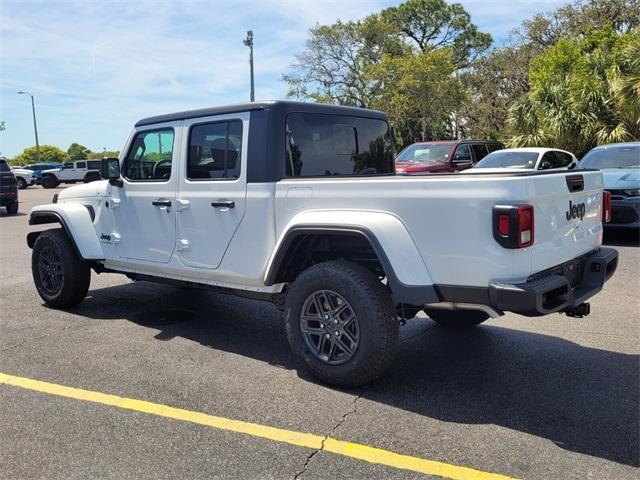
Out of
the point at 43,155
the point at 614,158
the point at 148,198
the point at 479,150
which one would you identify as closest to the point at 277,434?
the point at 148,198

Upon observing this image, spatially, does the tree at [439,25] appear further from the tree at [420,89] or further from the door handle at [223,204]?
the door handle at [223,204]

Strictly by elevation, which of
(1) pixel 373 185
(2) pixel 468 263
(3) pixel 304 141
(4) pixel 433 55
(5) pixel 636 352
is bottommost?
(5) pixel 636 352

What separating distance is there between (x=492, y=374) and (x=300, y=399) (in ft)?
4.63

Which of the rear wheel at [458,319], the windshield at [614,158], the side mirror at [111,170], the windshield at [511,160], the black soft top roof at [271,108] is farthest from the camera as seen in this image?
the windshield at [511,160]

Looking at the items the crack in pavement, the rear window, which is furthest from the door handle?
the crack in pavement

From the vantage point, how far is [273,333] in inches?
209

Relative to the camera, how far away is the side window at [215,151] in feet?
14.9

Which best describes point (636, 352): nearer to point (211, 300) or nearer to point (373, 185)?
point (373, 185)

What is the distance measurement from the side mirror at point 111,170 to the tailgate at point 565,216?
3741 millimetres

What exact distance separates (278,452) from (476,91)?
36506mm

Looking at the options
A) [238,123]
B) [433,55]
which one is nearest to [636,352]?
[238,123]

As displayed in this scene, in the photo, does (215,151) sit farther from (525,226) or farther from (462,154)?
(462,154)

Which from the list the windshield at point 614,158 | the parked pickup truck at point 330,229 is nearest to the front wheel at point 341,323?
the parked pickup truck at point 330,229

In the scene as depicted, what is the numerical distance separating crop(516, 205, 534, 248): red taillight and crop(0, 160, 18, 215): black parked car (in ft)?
57.9
